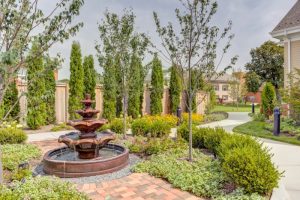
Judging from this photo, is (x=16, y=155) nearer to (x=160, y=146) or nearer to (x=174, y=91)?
(x=160, y=146)

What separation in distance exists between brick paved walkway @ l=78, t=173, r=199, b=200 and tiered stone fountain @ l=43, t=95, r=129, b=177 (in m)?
0.50

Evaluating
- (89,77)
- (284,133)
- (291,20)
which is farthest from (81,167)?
(291,20)

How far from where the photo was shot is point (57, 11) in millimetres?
3805

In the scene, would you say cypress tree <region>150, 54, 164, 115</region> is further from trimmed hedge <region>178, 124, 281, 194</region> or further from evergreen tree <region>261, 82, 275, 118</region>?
trimmed hedge <region>178, 124, 281, 194</region>

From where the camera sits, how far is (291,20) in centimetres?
1156

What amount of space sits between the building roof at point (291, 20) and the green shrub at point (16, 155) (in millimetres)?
11666

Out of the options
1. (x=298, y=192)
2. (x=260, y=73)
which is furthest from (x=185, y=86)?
(x=260, y=73)

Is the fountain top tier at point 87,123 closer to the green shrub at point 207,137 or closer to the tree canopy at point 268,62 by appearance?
the green shrub at point 207,137

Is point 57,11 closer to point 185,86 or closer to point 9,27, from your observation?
point 9,27

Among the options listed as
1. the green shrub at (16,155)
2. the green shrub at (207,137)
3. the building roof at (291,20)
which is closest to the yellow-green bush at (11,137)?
the green shrub at (16,155)

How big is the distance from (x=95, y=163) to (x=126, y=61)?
4.38m

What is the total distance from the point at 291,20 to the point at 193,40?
28.5ft

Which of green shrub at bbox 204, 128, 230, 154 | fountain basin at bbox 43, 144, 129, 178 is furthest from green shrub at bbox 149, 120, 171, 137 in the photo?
fountain basin at bbox 43, 144, 129, 178

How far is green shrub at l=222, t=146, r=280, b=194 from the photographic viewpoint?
3.67 metres
